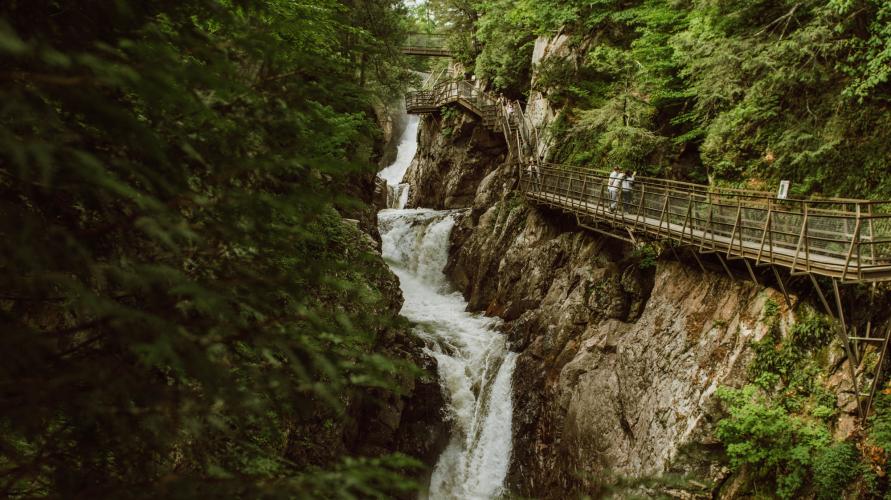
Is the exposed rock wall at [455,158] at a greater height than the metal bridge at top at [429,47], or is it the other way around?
the metal bridge at top at [429,47]

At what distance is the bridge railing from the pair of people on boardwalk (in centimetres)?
4

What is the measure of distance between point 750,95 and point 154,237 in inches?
502

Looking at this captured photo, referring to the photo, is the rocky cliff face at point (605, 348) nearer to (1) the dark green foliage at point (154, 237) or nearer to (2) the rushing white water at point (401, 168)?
(1) the dark green foliage at point (154, 237)

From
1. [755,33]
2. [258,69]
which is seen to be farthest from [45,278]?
[755,33]

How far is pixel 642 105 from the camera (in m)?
15.1

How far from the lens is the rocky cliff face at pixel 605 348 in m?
8.92

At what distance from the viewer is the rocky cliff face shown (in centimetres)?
892

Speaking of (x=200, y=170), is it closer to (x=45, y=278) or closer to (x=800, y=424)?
(x=45, y=278)

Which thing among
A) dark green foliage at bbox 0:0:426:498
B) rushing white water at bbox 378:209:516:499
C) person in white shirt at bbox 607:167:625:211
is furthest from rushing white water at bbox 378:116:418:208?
dark green foliage at bbox 0:0:426:498

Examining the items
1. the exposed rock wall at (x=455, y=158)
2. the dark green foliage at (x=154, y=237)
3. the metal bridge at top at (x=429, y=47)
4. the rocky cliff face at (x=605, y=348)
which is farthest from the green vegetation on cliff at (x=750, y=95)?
the metal bridge at top at (x=429, y=47)

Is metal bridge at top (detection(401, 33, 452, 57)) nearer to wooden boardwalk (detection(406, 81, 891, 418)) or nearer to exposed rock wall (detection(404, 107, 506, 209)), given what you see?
exposed rock wall (detection(404, 107, 506, 209))

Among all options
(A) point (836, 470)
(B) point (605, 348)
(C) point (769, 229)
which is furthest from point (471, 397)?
(C) point (769, 229)

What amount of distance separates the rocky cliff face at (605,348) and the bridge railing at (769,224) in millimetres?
1031

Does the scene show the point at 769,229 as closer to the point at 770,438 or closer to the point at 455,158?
the point at 770,438
